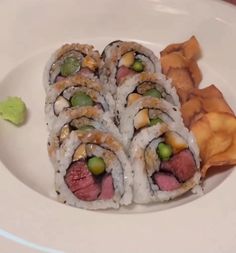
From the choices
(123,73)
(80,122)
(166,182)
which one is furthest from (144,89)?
(166,182)

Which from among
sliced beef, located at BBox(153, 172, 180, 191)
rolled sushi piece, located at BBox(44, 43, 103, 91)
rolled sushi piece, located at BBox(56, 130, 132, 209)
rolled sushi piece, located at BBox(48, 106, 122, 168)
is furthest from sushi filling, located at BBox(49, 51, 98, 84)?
sliced beef, located at BBox(153, 172, 180, 191)

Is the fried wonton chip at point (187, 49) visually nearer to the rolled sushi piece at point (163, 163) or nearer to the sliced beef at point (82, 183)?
the rolled sushi piece at point (163, 163)

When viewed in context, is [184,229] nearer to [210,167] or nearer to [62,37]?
[210,167]

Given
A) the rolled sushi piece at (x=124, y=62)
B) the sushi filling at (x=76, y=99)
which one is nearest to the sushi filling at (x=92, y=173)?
the sushi filling at (x=76, y=99)

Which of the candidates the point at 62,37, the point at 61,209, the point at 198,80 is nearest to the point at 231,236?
the point at 61,209

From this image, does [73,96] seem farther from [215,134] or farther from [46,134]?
[215,134]

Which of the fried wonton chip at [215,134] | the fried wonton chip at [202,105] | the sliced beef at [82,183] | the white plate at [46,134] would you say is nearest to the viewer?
the white plate at [46,134]

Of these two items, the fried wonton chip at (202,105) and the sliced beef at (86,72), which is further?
the sliced beef at (86,72)
